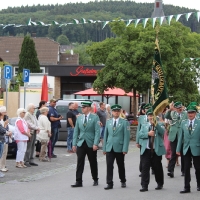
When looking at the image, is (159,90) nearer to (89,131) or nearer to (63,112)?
(89,131)

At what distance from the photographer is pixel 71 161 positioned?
19188 mm

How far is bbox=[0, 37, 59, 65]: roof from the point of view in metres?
96.9

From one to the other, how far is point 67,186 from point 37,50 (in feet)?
288

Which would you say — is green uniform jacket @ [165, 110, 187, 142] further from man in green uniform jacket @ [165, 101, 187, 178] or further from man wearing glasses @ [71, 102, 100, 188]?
man wearing glasses @ [71, 102, 100, 188]

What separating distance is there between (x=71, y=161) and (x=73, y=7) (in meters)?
131

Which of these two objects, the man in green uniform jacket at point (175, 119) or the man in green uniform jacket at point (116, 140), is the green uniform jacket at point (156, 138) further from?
the man in green uniform jacket at point (175, 119)

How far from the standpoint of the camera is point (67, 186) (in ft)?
42.3


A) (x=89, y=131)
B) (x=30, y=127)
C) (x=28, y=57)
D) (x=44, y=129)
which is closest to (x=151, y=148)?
(x=89, y=131)

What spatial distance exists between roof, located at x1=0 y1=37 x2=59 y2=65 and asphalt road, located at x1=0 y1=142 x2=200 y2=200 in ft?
261

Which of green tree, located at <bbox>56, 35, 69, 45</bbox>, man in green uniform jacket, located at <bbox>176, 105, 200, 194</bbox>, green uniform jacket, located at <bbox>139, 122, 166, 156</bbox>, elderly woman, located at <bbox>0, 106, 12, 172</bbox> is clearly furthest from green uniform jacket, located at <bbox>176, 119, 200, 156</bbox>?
green tree, located at <bbox>56, 35, 69, 45</bbox>

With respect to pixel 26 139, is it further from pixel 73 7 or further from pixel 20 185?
pixel 73 7

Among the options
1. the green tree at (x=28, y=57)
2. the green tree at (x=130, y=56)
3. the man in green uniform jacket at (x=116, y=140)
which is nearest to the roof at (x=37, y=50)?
the green tree at (x=28, y=57)

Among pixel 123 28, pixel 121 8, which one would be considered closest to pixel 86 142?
pixel 123 28

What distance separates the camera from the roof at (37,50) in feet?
318
